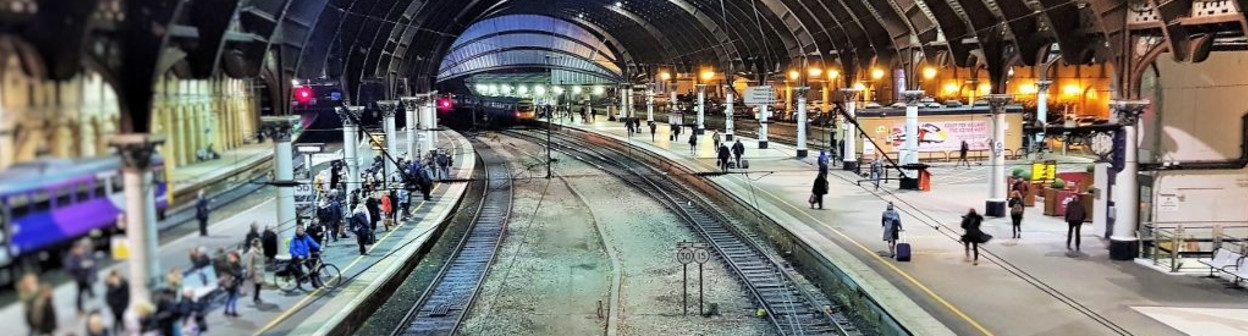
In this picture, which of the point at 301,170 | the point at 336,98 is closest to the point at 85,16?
the point at 301,170

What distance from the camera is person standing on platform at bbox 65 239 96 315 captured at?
268 inches

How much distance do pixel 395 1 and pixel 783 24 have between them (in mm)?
20262

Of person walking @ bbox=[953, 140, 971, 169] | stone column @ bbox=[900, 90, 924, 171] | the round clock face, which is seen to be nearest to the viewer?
the round clock face

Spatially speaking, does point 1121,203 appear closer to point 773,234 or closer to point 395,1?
point 773,234

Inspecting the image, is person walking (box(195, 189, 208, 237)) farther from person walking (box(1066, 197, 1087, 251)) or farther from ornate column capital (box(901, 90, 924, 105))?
ornate column capital (box(901, 90, 924, 105))

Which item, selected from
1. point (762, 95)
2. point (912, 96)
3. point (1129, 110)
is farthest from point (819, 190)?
point (762, 95)

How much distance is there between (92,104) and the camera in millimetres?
7082

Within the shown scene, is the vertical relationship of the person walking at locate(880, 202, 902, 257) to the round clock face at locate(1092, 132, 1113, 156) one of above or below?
below

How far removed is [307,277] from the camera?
17.7m

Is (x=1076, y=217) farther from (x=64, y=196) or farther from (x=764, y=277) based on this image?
(x=64, y=196)

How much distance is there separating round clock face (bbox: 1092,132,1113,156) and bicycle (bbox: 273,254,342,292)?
56.9 feet

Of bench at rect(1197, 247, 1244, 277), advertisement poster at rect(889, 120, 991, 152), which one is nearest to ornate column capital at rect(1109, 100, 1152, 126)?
bench at rect(1197, 247, 1244, 277)

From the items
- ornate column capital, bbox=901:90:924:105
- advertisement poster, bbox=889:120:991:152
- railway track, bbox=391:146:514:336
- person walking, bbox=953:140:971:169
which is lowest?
railway track, bbox=391:146:514:336

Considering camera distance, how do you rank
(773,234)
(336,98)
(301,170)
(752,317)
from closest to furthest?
(752,317) → (773,234) → (301,170) → (336,98)
